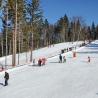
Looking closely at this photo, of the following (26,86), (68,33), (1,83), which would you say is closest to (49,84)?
(26,86)

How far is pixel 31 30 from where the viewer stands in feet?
227

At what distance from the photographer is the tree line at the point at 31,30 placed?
5938 cm

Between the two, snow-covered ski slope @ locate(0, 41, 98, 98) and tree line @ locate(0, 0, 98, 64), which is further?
tree line @ locate(0, 0, 98, 64)

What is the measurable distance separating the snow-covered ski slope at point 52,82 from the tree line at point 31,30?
40.2 ft

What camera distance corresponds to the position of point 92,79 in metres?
37.0

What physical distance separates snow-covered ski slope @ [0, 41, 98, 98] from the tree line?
12.2 m

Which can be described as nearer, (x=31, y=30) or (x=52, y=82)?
(x=52, y=82)

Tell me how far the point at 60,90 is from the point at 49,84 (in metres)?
3.19

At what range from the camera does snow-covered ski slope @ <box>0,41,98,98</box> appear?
3012 cm

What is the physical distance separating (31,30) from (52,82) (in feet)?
113

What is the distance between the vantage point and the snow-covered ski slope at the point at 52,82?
3012 centimetres

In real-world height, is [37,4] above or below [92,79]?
above

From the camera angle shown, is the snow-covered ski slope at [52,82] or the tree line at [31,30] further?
the tree line at [31,30]

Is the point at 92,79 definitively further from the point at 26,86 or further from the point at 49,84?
the point at 26,86
